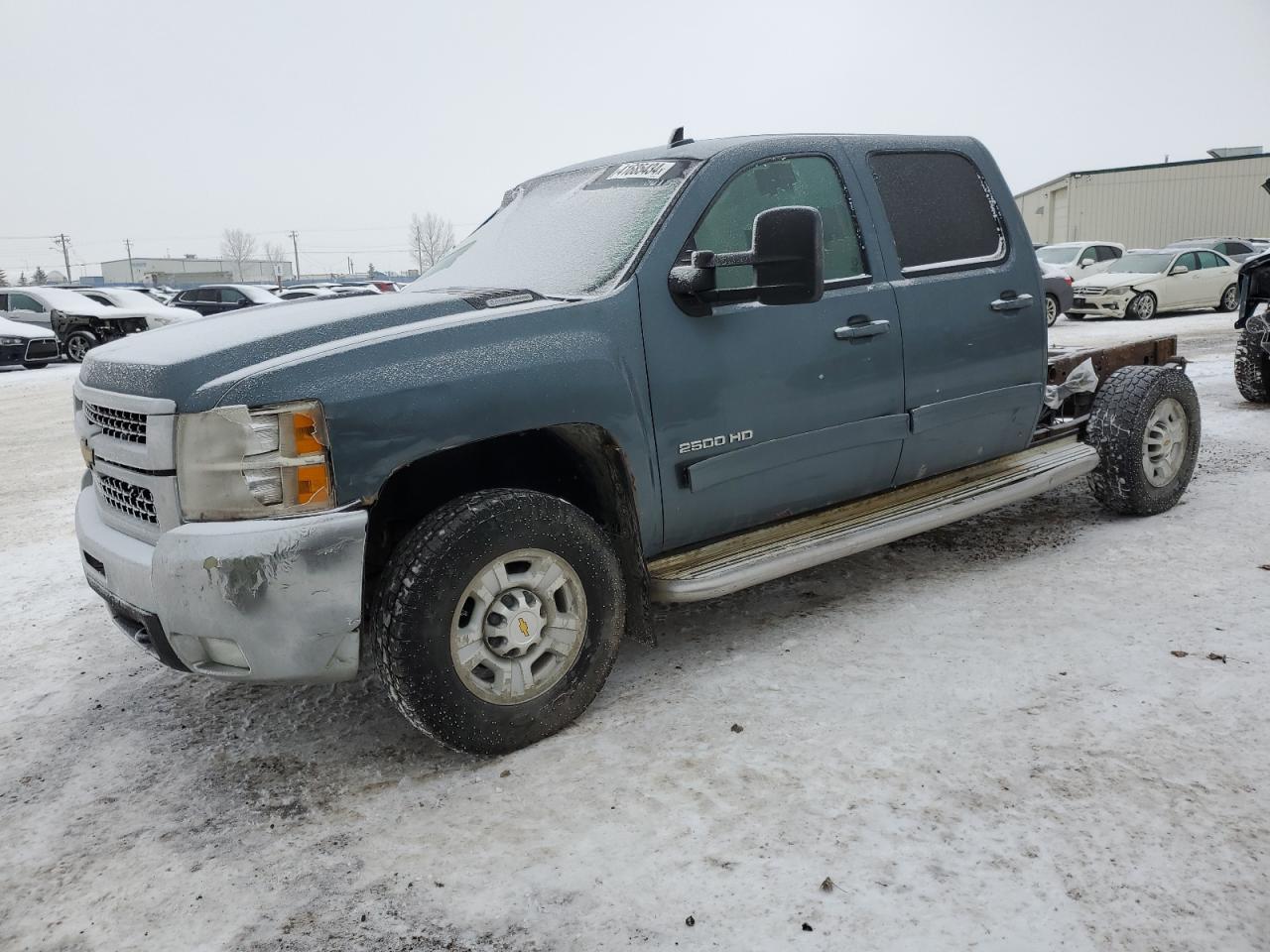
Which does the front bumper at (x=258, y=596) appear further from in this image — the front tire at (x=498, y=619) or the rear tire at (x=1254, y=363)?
the rear tire at (x=1254, y=363)

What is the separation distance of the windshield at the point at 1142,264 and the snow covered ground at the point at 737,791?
1680cm

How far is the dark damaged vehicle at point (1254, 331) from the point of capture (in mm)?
8156

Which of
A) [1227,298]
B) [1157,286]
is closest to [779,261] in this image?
[1157,286]

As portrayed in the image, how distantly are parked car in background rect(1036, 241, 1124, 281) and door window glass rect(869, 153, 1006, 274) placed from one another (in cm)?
1807

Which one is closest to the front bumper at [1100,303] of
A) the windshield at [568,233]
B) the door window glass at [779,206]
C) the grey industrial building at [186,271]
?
the door window glass at [779,206]

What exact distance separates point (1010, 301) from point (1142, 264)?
57.2 ft

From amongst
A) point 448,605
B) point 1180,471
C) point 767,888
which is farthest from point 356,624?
point 1180,471

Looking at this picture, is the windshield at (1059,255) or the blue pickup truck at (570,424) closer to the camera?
the blue pickup truck at (570,424)

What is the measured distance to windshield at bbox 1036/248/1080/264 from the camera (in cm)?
2170

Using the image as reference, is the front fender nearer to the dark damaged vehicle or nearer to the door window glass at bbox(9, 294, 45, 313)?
the dark damaged vehicle

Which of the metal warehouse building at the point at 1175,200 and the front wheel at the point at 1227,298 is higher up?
the metal warehouse building at the point at 1175,200

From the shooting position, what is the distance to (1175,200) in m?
41.4

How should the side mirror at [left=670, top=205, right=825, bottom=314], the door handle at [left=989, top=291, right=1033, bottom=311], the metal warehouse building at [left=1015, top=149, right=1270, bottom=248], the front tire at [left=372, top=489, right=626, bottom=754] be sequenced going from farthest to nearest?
the metal warehouse building at [left=1015, top=149, right=1270, bottom=248]
the door handle at [left=989, top=291, right=1033, bottom=311]
the side mirror at [left=670, top=205, right=825, bottom=314]
the front tire at [left=372, top=489, right=626, bottom=754]

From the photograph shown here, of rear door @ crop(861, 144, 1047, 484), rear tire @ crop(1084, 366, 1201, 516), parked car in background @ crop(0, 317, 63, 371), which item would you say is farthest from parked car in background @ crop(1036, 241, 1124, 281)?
parked car in background @ crop(0, 317, 63, 371)
